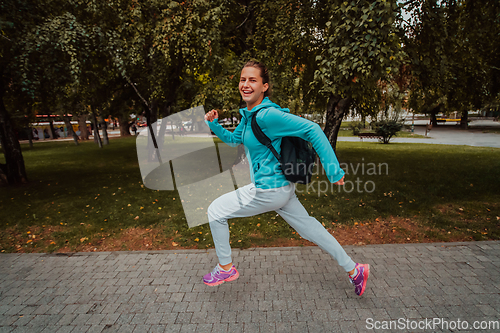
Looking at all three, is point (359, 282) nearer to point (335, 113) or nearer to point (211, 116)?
point (211, 116)

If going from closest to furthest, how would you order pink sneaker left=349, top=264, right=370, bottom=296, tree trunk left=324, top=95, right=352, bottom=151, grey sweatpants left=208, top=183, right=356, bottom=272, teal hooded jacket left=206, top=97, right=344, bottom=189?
teal hooded jacket left=206, top=97, right=344, bottom=189 < grey sweatpants left=208, top=183, right=356, bottom=272 < pink sneaker left=349, top=264, right=370, bottom=296 < tree trunk left=324, top=95, right=352, bottom=151

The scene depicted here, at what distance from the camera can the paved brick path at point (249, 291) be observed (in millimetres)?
2716

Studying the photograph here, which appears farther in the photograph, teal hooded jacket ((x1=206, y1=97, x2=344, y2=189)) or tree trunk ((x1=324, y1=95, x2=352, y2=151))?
tree trunk ((x1=324, y1=95, x2=352, y2=151))

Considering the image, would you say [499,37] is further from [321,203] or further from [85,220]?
[85,220]

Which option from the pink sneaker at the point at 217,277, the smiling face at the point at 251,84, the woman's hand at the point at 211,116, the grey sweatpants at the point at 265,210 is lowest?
the pink sneaker at the point at 217,277

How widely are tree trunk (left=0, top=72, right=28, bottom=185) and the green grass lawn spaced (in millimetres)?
479

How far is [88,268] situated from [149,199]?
11.1 ft

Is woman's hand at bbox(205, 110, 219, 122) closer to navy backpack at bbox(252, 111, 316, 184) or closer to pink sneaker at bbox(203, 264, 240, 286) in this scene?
navy backpack at bbox(252, 111, 316, 184)

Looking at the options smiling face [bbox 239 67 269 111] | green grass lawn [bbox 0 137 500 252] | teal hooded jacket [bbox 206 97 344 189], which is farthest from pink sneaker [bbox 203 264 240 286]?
smiling face [bbox 239 67 269 111]

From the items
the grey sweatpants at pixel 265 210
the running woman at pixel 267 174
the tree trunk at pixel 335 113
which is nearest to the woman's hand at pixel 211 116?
the running woman at pixel 267 174

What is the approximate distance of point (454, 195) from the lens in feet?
21.7

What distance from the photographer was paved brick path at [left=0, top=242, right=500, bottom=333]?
272cm

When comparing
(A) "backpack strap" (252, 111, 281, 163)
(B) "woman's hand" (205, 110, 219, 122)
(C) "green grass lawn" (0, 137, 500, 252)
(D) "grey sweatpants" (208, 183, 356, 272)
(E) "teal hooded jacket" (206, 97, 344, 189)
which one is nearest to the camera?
(E) "teal hooded jacket" (206, 97, 344, 189)

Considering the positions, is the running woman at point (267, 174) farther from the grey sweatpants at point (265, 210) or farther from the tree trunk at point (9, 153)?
the tree trunk at point (9, 153)
